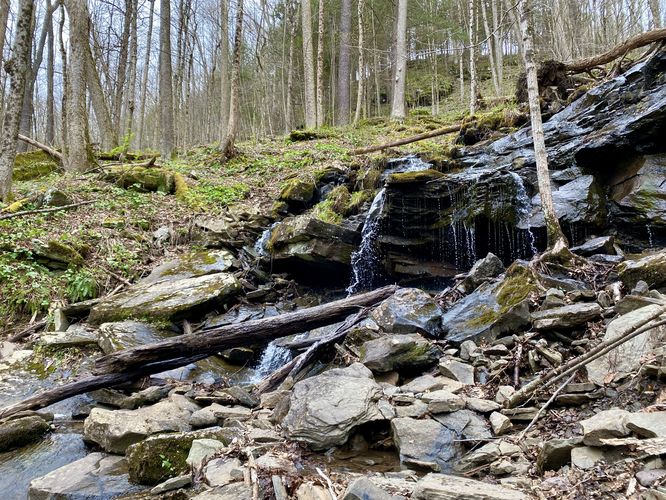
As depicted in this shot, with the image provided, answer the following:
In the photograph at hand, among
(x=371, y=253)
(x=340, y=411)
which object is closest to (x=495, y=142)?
(x=371, y=253)

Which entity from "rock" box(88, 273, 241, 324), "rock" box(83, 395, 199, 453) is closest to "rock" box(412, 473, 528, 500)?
"rock" box(83, 395, 199, 453)

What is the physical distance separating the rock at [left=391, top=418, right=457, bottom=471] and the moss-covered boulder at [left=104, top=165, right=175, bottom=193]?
1010 cm

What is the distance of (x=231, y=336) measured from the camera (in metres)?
5.62

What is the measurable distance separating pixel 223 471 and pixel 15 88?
9509 millimetres

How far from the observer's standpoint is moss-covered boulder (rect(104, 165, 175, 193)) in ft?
37.6

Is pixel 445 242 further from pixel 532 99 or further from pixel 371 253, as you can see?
pixel 532 99

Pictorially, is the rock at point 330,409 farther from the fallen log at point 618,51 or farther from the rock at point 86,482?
the fallen log at point 618,51

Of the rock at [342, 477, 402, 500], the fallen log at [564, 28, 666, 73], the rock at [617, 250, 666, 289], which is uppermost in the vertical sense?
the fallen log at [564, 28, 666, 73]

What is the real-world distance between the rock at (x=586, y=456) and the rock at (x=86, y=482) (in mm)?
3200

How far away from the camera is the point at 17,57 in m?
8.68

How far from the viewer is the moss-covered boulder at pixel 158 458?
133 inches

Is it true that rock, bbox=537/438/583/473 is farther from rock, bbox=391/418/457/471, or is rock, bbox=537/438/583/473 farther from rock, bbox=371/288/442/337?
rock, bbox=371/288/442/337

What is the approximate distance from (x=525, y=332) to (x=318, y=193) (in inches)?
293

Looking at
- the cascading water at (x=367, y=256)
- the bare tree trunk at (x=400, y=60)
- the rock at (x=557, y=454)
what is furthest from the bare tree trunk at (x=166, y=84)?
the rock at (x=557, y=454)
